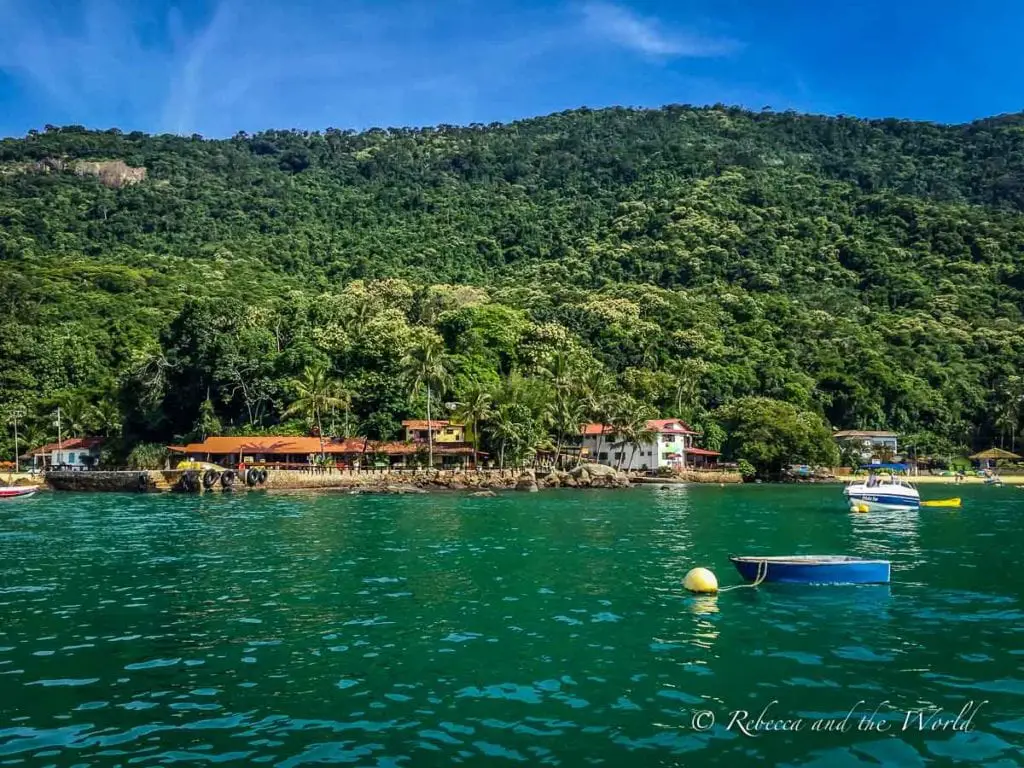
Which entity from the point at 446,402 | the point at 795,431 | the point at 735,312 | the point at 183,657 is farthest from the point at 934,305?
the point at 183,657

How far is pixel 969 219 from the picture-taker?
569 feet

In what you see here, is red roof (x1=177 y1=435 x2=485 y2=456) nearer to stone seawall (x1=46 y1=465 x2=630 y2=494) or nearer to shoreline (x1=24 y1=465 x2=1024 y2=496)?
stone seawall (x1=46 y1=465 x2=630 y2=494)

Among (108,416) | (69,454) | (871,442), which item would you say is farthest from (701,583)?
(871,442)

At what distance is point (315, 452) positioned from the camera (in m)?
84.3

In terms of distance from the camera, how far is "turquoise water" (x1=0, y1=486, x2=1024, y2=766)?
11.8 metres

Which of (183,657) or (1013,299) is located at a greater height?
(1013,299)

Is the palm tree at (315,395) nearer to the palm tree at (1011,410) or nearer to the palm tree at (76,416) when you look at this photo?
the palm tree at (76,416)

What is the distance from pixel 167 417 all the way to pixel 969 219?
166362 millimetres

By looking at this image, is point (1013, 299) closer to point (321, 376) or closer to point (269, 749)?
point (321, 376)

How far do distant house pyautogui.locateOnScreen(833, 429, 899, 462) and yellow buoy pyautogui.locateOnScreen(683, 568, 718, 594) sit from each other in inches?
3624

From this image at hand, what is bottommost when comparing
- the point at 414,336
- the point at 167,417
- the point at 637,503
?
the point at 637,503

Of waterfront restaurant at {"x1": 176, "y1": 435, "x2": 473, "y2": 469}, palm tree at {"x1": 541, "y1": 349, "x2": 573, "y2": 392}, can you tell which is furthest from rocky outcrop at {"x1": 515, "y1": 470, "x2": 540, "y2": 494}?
palm tree at {"x1": 541, "y1": 349, "x2": 573, "y2": 392}

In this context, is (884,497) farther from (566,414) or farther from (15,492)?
(15,492)

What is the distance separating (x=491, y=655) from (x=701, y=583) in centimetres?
894
